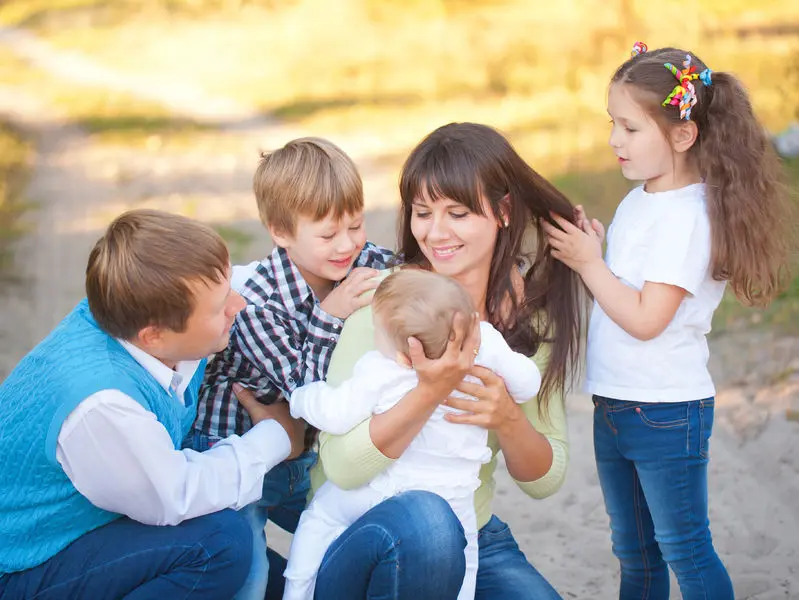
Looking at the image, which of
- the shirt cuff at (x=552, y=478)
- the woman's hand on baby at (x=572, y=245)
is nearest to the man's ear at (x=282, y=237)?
the woman's hand on baby at (x=572, y=245)

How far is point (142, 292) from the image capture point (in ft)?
6.83

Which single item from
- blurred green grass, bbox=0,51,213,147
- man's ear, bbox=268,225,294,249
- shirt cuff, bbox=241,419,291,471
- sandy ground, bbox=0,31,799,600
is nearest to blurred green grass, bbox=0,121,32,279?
sandy ground, bbox=0,31,799,600

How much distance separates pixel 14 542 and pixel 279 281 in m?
0.89

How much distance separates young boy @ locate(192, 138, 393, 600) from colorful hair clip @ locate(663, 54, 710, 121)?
0.83m

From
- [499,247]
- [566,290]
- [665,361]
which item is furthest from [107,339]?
[665,361]

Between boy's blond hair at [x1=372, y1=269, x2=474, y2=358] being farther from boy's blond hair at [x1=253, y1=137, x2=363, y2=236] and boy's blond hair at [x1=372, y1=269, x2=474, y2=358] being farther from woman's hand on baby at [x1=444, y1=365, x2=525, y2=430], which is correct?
A: boy's blond hair at [x1=253, y1=137, x2=363, y2=236]

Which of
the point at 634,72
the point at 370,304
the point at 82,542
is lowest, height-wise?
the point at 82,542

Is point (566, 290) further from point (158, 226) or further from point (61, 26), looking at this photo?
point (61, 26)

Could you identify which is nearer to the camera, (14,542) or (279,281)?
(14,542)

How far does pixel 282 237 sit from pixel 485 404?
72 centimetres

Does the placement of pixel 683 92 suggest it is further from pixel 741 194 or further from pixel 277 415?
pixel 277 415

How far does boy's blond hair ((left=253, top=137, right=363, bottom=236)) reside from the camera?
101 inches

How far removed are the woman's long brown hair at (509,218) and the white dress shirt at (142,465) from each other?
75 centimetres

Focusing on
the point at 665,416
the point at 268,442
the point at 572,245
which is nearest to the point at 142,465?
the point at 268,442
